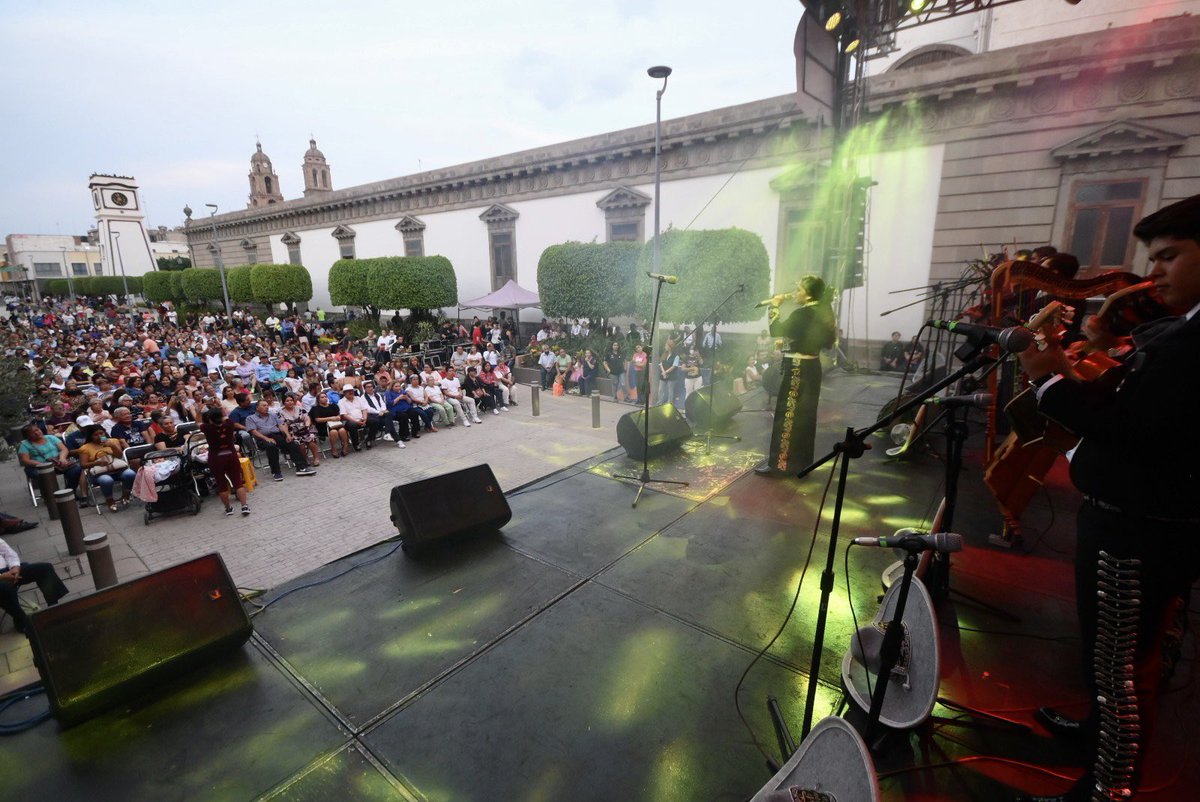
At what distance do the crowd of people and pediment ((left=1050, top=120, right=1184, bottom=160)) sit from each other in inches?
593

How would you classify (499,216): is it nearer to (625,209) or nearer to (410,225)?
(410,225)

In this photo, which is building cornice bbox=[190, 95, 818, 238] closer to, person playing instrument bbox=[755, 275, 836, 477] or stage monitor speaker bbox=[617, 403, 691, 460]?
person playing instrument bbox=[755, 275, 836, 477]

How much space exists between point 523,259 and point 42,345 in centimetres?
1832

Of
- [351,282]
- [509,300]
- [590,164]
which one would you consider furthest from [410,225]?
[509,300]

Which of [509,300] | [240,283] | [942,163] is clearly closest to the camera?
[942,163]

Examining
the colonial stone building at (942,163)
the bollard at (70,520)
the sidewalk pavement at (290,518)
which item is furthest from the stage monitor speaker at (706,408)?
the bollard at (70,520)

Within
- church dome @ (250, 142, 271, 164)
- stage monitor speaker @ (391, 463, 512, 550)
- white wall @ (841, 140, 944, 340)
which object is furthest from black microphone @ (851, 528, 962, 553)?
church dome @ (250, 142, 271, 164)

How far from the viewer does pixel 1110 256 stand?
13141mm

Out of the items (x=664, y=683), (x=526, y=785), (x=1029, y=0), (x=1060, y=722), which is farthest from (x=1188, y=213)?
(x=1029, y=0)

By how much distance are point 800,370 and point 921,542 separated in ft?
14.6

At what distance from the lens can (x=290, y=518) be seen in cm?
706

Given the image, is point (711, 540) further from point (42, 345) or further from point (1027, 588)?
point (42, 345)

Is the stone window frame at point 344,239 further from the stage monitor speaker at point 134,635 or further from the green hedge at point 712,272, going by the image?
the stage monitor speaker at point 134,635

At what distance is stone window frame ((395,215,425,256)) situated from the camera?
29.3 m
